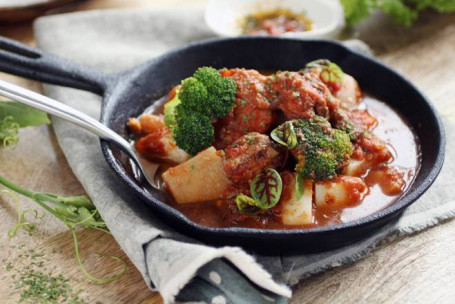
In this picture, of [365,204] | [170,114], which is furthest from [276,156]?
[170,114]

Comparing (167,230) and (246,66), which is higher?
(246,66)

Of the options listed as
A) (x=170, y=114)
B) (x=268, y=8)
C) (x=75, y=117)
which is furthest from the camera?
(x=268, y=8)

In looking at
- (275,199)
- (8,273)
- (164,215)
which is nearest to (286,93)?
(275,199)

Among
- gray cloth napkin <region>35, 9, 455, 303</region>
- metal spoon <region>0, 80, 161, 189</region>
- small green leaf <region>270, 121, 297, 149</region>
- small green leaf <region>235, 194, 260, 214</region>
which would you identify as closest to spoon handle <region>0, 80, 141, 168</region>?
metal spoon <region>0, 80, 161, 189</region>

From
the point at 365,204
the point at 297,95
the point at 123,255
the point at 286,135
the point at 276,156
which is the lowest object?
the point at 123,255

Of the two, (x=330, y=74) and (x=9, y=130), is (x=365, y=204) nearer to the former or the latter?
(x=330, y=74)

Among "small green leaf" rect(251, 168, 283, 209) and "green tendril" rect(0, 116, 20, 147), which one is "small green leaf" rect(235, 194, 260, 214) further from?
"green tendril" rect(0, 116, 20, 147)

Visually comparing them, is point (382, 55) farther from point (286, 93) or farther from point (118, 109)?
point (118, 109)
